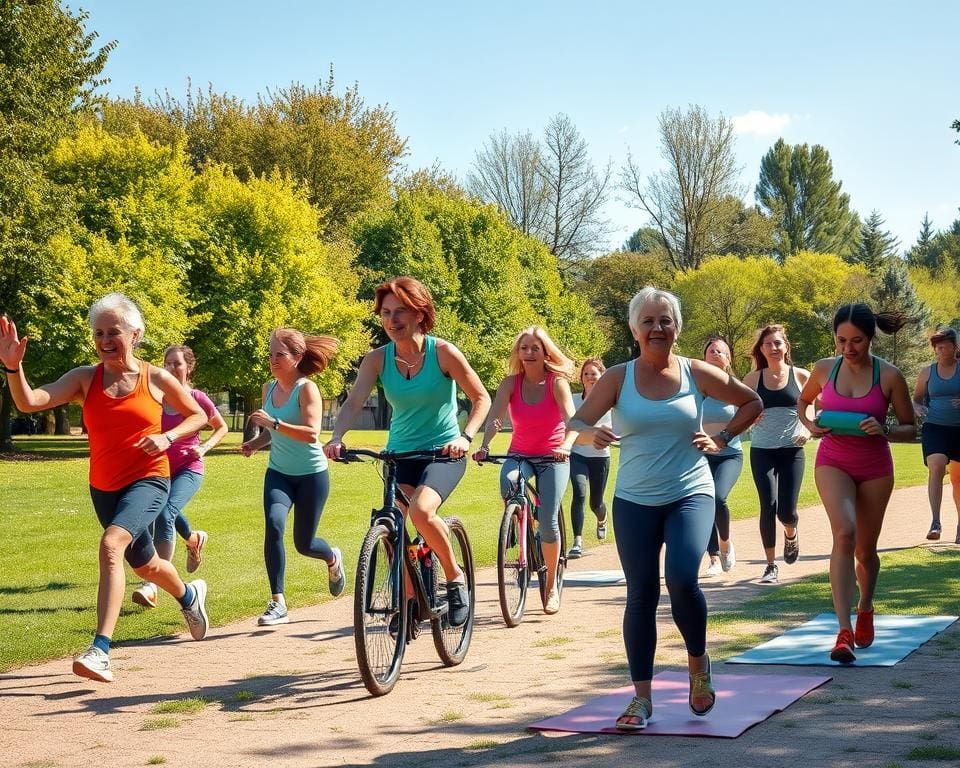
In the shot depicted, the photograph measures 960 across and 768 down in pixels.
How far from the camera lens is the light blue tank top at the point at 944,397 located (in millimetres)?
13414

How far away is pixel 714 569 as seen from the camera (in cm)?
1180

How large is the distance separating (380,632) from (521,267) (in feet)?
196

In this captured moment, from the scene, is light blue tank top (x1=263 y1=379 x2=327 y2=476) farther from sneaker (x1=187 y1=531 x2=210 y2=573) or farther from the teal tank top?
the teal tank top

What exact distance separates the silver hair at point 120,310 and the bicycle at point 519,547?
2854 mm

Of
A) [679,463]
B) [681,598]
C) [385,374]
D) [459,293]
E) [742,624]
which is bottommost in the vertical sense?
[742,624]

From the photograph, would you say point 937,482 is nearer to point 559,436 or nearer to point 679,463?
point 559,436

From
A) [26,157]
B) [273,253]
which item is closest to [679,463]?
[26,157]

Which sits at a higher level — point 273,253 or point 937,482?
point 273,253

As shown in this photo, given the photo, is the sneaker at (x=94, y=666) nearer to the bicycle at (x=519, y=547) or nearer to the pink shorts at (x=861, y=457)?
the bicycle at (x=519, y=547)

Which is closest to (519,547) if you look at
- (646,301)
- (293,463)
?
(293,463)

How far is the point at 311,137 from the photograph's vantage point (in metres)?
57.7

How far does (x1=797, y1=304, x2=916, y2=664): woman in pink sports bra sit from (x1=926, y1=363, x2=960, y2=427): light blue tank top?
244 inches

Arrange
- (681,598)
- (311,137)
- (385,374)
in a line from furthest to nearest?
1. (311,137)
2. (385,374)
3. (681,598)

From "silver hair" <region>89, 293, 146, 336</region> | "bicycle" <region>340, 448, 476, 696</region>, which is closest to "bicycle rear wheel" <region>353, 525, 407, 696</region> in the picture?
"bicycle" <region>340, 448, 476, 696</region>
